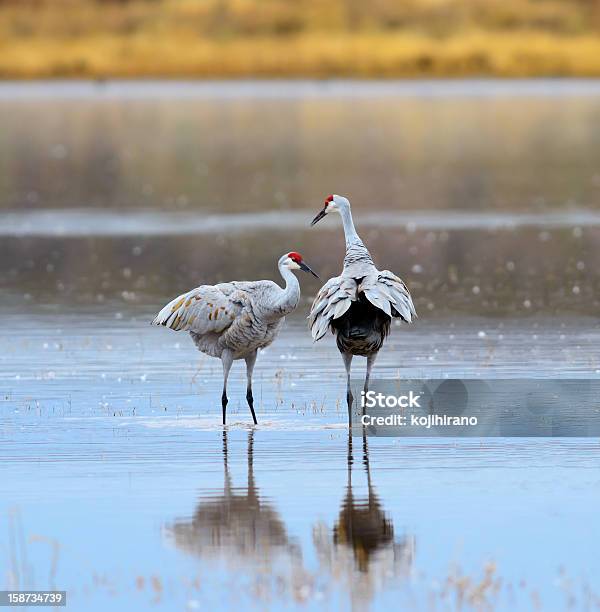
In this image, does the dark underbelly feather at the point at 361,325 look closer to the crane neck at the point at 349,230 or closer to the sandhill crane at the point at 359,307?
the sandhill crane at the point at 359,307

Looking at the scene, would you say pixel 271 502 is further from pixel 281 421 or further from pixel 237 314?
pixel 237 314

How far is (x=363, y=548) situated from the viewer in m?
10.8

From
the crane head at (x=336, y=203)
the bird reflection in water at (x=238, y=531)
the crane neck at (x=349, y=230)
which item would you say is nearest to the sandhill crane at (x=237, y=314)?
the crane neck at (x=349, y=230)

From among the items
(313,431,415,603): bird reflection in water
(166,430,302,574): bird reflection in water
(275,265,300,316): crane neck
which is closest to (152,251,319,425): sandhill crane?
(275,265,300,316): crane neck

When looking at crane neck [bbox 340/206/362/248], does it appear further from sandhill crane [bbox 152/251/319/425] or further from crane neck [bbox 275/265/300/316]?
crane neck [bbox 275/265/300/316]

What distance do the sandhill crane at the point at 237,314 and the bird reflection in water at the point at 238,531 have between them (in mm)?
2332

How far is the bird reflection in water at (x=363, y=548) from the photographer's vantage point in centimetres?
1024

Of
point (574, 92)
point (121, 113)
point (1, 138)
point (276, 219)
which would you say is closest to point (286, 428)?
point (276, 219)

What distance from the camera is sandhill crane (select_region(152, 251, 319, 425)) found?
1442 cm

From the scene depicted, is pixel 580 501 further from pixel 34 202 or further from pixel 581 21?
pixel 581 21

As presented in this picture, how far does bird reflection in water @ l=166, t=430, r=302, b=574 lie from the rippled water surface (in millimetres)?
23

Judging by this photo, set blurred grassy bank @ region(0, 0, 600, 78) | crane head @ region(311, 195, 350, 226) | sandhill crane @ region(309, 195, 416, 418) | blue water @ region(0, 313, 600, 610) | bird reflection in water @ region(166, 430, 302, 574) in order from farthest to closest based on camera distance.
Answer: blurred grassy bank @ region(0, 0, 600, 78), crane head @ region(311, 195, 350, 226), sandhill crane @ region(309, 195, 416, 418), bird reflection in water @ region(166, 430, 302, 574), blue water @ region(0, 313, 600, 610)

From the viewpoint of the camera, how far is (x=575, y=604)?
388 inches

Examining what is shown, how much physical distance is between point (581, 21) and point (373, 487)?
13470cm
